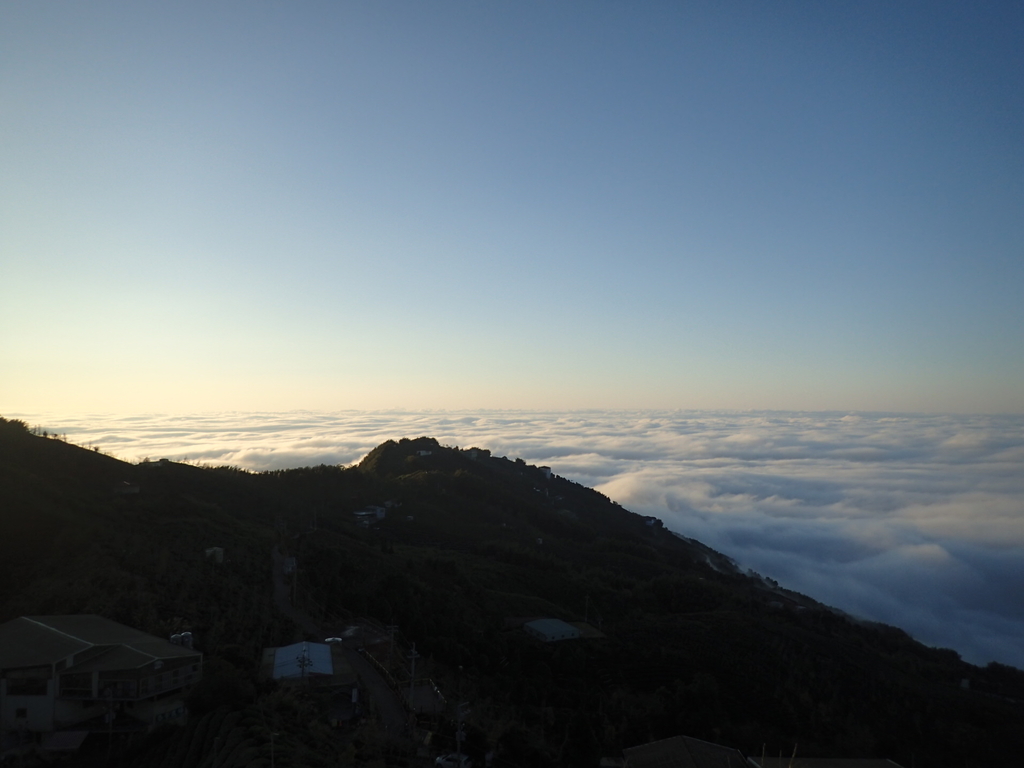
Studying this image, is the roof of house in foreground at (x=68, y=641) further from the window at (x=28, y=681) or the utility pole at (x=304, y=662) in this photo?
the utility pole at (x=304, y=662)

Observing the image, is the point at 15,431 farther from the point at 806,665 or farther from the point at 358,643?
the point at 806,665

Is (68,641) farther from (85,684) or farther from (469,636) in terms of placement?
(469,636)

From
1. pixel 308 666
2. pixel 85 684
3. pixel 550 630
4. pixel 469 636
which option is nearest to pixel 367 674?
pixel 308 666

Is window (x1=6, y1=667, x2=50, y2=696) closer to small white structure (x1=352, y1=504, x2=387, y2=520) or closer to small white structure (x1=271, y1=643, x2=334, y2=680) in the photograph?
small white structure (x1=271, y1=643, x2=334, y2=680)

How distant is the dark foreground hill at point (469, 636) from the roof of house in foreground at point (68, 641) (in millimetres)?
1325

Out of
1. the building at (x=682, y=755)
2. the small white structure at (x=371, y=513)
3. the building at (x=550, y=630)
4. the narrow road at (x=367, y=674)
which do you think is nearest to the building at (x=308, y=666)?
the narrow road at (x=367, y=674)

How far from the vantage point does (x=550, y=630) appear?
2862 cm

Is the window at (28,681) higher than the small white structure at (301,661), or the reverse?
the window at (28,681)

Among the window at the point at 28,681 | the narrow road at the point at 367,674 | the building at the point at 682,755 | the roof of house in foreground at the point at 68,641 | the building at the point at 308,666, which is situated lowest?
the building at the point at 682,755

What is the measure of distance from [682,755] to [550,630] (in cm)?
1146

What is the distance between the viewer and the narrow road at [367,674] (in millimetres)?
16016

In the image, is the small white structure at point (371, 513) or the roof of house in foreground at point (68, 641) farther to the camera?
the small white structure at point (371, 513)

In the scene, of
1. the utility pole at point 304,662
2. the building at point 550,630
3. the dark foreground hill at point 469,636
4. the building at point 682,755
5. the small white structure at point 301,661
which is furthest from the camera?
the building at point 550,630

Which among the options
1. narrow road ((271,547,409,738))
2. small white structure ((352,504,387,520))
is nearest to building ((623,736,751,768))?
narrow road ((271,547,409,738))
